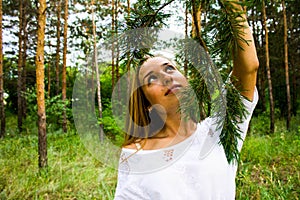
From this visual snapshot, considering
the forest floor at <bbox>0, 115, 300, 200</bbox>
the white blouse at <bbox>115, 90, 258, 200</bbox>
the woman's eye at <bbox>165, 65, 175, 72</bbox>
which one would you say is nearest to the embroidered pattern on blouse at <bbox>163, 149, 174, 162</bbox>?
the white blouse at <bbox>115, 90, 258, 200</bbox>

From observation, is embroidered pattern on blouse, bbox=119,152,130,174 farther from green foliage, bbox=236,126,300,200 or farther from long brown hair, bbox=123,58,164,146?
green foliage, bbox=236,126,300,200

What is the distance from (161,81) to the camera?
28.6 inches

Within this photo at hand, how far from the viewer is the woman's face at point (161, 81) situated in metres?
0.65

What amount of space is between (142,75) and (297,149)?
4.16 metres

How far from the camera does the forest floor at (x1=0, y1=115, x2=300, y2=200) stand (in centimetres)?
295

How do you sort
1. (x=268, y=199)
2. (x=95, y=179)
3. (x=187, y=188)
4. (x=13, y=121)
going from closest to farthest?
(x=187, y=188) < (x=268, y=199) < (x=95, y=179) < (x=13, y=121)

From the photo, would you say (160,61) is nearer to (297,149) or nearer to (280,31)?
(297,149)

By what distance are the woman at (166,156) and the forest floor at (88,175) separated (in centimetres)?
194

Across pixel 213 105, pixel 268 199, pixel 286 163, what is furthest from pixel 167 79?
pixel 286 163

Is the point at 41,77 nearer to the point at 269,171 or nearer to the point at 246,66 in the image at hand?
the point at 269,171

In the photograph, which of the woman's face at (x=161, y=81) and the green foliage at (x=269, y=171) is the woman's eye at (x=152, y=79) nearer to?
the woman's face at (x=161, y=81)

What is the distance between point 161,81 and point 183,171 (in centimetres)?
24

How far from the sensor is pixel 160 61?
0.67 metres

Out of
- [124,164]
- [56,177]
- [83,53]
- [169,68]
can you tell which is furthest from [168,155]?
[83,53]
